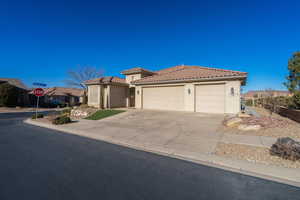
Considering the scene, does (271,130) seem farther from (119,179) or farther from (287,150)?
(119,179)

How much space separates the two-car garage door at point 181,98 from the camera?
36.7 feet

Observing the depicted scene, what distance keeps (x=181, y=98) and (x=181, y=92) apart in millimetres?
565

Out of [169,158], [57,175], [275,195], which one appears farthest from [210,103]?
[57,175]

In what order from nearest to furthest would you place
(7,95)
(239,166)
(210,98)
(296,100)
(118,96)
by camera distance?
1. (239,166)
2. (296,100)
3. (210,98)
4. (118,96)
5. (7,95)

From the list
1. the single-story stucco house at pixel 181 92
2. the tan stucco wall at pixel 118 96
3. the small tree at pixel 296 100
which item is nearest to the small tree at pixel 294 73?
the small tree at pixel 296 100

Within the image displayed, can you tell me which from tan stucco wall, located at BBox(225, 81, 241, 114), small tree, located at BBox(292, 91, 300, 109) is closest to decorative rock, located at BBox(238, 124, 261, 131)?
tan stucco wall, located at BBox(225, 81, 241, 114)

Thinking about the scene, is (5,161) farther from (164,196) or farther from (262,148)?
(262,148)

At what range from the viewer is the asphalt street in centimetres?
250

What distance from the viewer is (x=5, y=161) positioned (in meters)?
3.81

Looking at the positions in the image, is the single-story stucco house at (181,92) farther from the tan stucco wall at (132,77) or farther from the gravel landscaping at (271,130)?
the gravel landscaping at (271,130)

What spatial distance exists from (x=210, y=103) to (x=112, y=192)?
1078 cm

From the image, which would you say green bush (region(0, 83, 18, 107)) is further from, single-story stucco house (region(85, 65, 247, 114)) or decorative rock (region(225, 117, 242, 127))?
decorative rock (region(225, 117, 242, 127))

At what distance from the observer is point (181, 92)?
12789mm

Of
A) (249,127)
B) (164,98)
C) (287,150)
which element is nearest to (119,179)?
(287,150)
